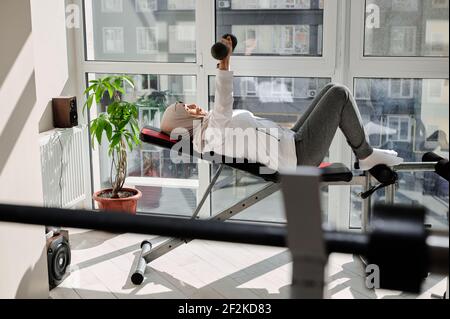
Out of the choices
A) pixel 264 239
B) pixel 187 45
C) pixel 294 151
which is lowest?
pixel 294 151

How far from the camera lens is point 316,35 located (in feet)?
13.2

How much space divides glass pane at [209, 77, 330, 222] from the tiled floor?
541 millimetres

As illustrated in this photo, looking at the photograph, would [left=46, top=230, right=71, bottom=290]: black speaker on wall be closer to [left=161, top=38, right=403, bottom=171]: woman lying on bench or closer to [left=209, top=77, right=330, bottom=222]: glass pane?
[left=161, top=38, right=403, bottom=171]: woman lying on bench

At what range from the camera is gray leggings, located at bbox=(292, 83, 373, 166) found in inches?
123

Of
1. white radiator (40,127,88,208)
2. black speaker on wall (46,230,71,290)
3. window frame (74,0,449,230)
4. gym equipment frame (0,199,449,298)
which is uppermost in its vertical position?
window frame (74,0,449,230)

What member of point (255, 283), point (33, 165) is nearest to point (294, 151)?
point (255, 283)

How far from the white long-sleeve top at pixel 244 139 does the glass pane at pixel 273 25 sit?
102 cm

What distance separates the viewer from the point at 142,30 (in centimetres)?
435

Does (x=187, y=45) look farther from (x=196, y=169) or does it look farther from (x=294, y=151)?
(x=294, y=151)

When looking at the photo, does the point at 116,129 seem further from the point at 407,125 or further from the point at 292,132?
the point at 407,125

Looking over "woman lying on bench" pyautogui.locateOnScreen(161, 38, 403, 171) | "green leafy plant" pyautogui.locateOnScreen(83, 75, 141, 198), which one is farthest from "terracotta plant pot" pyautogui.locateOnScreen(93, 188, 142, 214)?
"woman lying on bench" pyautogui.locateOnScreen(161, 38, 403, 171)

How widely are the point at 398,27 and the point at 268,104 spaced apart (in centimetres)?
101

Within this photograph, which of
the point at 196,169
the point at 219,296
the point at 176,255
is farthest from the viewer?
the point at 196,169
